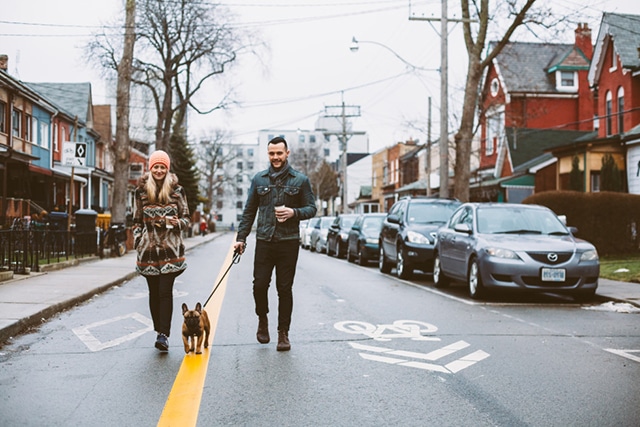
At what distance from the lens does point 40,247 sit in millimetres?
15992

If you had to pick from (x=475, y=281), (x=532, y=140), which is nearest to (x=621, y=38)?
(x=532, y=140)

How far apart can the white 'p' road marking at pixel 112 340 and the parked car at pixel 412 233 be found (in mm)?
7559

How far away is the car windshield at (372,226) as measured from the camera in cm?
2183

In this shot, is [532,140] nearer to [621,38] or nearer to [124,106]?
[621,38]

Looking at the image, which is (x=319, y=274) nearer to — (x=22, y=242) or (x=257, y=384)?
(x=22, y=242)

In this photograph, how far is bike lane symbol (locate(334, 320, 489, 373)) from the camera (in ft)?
21.5

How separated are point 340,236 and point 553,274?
1547cm

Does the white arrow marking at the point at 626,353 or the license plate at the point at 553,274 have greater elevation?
the license plate at the point at 553,274

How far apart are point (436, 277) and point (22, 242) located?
7851mm

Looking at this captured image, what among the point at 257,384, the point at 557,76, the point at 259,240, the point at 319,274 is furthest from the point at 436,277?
the point at 557,76

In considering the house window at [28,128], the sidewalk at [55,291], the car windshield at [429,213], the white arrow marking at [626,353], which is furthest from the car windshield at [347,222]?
the white arrow marking at [626,353]

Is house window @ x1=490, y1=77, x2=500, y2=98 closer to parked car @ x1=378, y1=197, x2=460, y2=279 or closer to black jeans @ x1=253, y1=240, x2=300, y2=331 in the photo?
parked car @ x1=378, y1=197, x2=460, y2=279

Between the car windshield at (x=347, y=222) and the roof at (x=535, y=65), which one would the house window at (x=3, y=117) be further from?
the roof at (x=535, y=65)

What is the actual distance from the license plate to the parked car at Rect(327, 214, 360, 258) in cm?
1469
